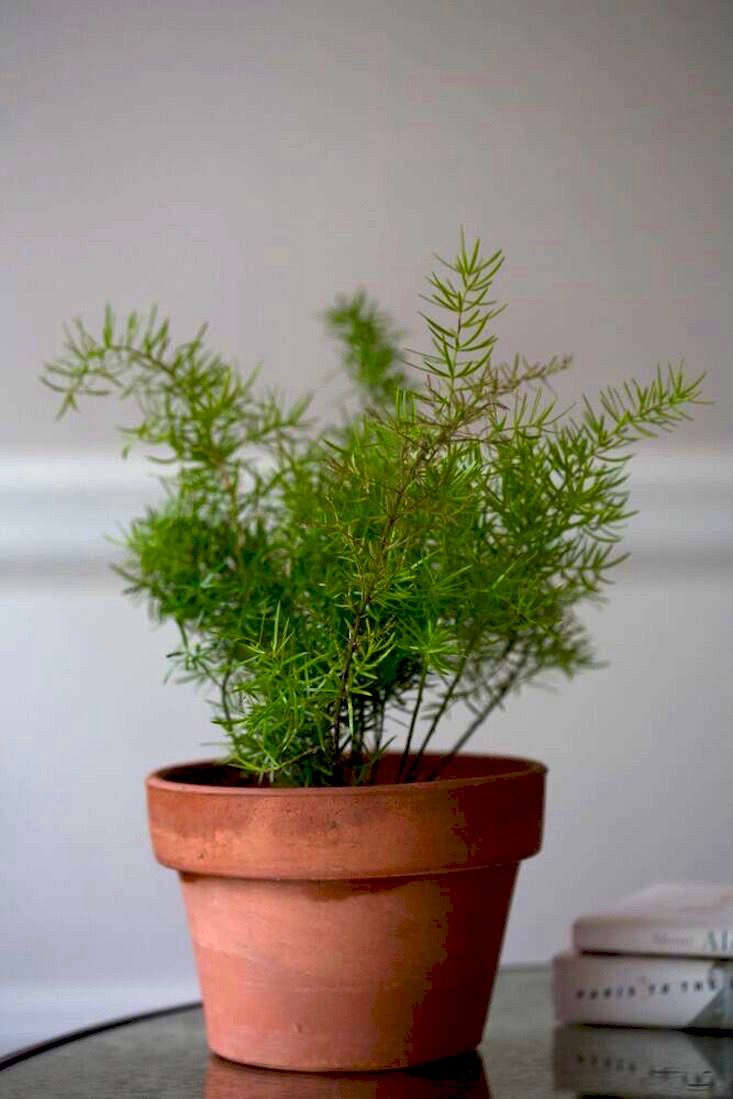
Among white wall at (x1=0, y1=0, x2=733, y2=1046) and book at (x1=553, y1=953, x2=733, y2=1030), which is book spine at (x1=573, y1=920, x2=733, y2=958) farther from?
white wall at (x1=0, y1=0, x2=733, y2=1046)

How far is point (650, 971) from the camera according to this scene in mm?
617

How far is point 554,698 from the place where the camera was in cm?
122

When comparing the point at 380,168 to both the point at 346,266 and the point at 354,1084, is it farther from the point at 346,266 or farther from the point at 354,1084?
the point at 354,1084

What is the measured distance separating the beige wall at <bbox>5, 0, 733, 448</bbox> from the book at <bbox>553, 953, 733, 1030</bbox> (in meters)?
0.68

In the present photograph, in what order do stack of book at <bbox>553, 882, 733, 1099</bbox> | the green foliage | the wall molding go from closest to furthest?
the green foliage
stack of book at <bbox>553, 882, 733, 1099</bbox>
the wall molding

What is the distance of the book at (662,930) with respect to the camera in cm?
61

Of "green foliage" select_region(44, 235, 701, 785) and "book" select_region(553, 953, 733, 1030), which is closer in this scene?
"green foliage" select_region(44, 235, 701, 785)

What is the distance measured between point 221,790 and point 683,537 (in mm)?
768

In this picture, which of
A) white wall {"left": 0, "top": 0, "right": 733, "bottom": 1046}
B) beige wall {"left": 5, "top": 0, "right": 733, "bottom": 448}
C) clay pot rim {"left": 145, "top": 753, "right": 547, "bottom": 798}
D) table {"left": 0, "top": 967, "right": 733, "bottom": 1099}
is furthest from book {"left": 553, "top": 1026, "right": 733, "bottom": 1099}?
beige wall {"left": 5, "top": 0, "right": 733, "bottom": 448}

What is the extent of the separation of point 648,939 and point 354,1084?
19 centimetres

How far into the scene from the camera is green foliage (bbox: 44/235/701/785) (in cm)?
47

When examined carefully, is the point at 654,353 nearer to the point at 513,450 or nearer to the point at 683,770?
the point at 683,770

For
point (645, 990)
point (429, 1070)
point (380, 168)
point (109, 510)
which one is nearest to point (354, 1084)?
point (429, 1070)

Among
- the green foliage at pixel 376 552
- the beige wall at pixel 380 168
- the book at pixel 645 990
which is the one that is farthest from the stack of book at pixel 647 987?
the beige wall at pixel 380 168
